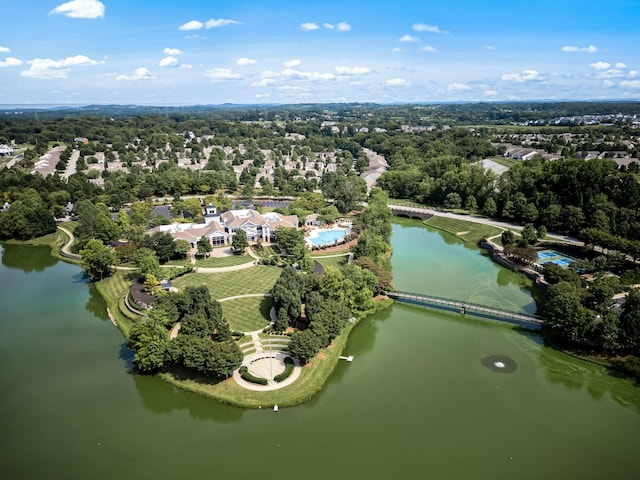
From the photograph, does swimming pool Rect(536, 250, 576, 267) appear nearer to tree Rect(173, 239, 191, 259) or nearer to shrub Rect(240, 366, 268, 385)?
shrub Rect(240, 366, 268, 385)

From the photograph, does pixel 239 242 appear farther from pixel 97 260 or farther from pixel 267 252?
pixel 97 260

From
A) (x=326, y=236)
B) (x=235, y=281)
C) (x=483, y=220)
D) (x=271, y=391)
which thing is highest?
(x=483, y=220)

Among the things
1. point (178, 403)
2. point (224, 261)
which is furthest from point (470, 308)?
point (224, 261)

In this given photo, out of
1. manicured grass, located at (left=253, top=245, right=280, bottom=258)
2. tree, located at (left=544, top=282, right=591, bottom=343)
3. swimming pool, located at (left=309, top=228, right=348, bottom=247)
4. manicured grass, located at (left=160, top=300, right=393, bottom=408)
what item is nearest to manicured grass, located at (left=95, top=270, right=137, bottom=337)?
manicured grass, located at (left=160, top=300, right=393, bottom=408)

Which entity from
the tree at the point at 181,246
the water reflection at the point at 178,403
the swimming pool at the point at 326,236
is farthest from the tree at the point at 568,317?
the tree at the point at 181,246

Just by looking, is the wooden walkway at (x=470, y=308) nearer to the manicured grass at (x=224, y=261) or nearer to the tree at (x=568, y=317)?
the tree at (x=568, y=317)

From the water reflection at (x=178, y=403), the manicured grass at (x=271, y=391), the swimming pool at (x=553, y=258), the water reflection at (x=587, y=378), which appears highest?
the swimming pool at (x=553, y=258)
